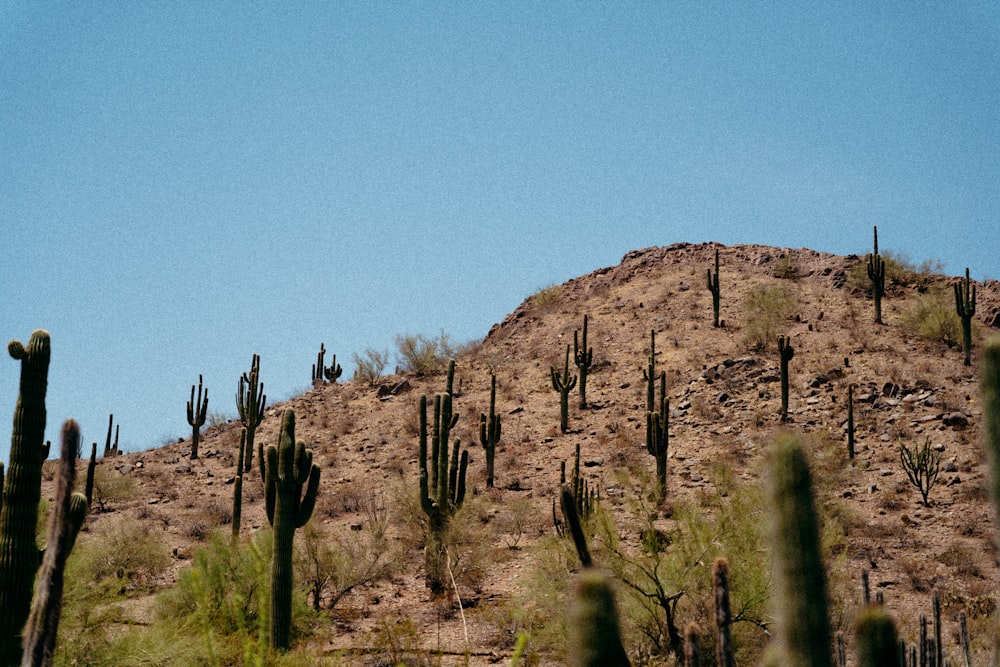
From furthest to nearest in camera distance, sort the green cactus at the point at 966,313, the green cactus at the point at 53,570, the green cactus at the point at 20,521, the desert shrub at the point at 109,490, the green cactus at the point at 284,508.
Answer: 1. the green cactus at the point at 966,313
2. the desert shrub at the point at 109,490
3. the green cactus at the point at 284,508
4. the green cactus at the point at 20,521
5. the green cactus at the point at 53,570

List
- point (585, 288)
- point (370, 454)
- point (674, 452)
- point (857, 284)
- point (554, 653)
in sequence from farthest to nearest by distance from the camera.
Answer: point (585, 288) < point (857, 284) < point (370, 454) < point (674, 452) < point (554, 653)

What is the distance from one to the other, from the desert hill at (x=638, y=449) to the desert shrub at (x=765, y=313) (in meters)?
0.14

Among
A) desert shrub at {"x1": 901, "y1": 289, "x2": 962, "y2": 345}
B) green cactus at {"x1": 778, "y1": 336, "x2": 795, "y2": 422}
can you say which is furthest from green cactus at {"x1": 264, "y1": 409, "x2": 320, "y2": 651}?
desert shrub at {"x1": 901, "y1": 289, "x2": 962, "y2": 345}

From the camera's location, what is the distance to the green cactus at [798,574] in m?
4.03

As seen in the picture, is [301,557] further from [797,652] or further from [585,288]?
[585,288]

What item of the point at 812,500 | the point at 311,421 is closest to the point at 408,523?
the point at 311,421

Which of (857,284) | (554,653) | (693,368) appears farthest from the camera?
(857,284)

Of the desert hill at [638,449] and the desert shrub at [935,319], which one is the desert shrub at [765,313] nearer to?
the desert hill at [638,449]

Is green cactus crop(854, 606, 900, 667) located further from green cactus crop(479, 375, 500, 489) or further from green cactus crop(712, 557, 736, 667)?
green cactus crop(479, 375, 500, 489)

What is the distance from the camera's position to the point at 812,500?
13.9 feet

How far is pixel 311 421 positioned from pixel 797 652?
122ft

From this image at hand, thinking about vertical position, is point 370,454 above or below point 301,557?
above

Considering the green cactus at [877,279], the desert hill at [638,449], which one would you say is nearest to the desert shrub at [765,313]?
the desert hill at [638,449]

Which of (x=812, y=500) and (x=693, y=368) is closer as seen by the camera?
(x=812, y=500)
